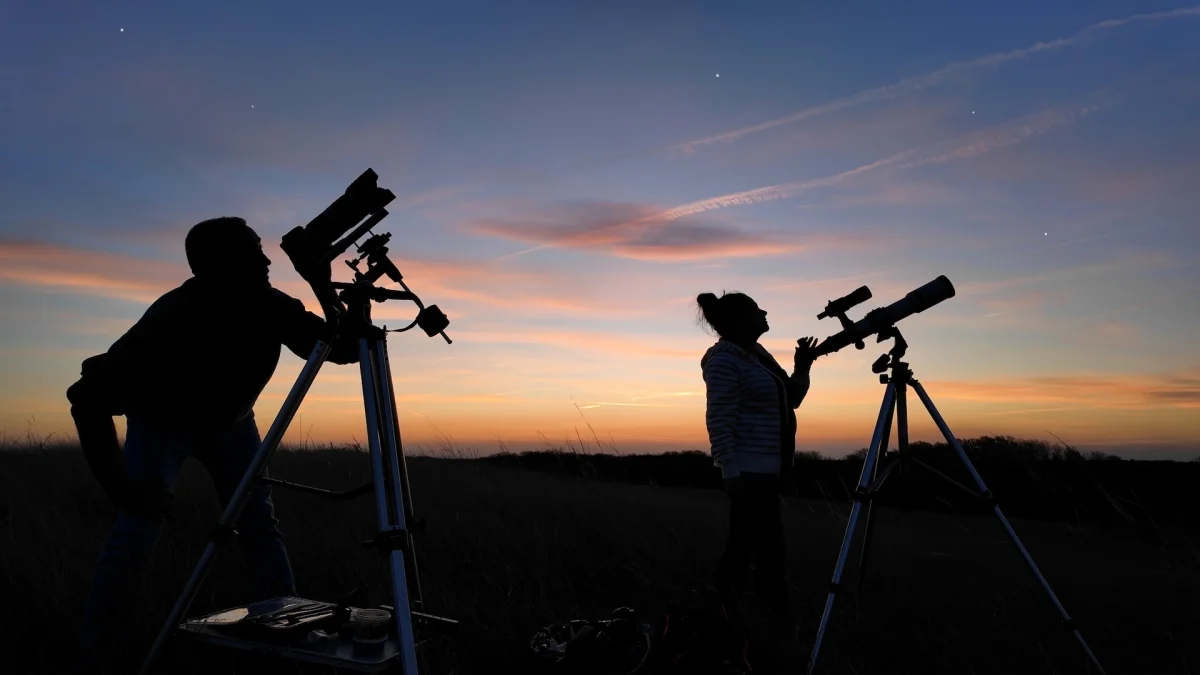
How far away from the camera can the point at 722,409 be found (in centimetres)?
446

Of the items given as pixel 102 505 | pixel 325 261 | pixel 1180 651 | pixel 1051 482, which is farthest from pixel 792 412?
pixel 102 505

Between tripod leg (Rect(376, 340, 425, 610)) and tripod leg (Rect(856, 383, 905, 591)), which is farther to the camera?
tripod leg (Rect(856, 383, 905, 591))

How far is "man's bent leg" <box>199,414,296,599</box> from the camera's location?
146 inches

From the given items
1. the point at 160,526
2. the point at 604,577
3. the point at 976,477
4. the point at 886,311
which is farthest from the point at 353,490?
the point at 976,477

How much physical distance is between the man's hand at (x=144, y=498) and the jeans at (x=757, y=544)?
117 inches

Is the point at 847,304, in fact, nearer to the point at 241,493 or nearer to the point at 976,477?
the point at 976,477

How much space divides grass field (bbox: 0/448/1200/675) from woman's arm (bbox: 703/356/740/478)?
1087mm

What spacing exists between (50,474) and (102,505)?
2.01m

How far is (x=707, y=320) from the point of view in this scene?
4992 mm

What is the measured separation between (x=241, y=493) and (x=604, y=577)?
2.87 meters

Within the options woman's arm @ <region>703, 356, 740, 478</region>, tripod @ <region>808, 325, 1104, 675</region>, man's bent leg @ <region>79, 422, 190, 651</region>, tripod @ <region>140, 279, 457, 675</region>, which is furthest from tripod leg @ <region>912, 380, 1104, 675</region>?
man's bent leg @ <region>79, 422, 190, 651</region>

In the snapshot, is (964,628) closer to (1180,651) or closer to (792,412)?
(1180,651)

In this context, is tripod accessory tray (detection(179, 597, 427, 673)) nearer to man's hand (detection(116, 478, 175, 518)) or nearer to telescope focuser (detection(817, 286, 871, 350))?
man's hand (detection(116, 478, 175, 518))

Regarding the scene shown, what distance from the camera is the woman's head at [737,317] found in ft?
15.7
